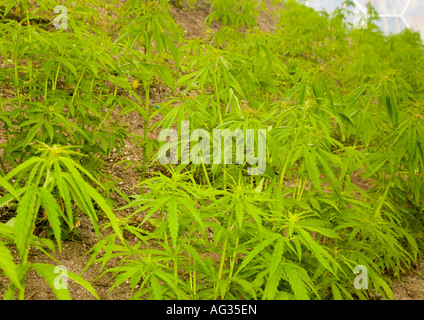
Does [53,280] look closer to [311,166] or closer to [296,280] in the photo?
[296,280]

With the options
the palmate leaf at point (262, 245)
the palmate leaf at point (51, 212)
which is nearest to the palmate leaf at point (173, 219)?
the palmate leaf at point (262, 245)

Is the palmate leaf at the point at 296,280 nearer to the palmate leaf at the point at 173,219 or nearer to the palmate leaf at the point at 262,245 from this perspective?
the palmate leaf at the point at 262,245

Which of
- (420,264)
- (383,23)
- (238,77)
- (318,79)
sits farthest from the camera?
(383,23)

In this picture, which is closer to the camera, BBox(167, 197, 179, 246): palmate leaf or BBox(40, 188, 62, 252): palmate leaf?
BBox(40, 188, 62, 252): palmate leaf

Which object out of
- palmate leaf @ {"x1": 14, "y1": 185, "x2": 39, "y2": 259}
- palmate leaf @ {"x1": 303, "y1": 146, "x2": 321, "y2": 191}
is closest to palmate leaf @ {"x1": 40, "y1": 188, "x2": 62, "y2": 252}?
palmate leaf @ {"x1": 14, "y1": 185, "x2": 39, "y2": 259}

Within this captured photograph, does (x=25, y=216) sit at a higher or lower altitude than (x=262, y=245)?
higher

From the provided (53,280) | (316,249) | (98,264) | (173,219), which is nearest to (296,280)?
(316,249)

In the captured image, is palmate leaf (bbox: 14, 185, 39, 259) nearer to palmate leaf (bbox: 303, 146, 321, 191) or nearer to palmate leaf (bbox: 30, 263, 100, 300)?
palmate leaf (bbox: 30, 263, 100, 300)

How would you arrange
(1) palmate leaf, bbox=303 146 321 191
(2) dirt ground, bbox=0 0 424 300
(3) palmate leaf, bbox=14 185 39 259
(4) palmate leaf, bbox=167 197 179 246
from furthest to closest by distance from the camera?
1. (2) dirt ground, bbox=0 0 424 300
2. (1) palmate leaf, bbox=303 146 321 191
3. (4) palmate leaf, bbox=167 197 179 246
4. (3) palmate leaf, bbox=14 185 39 259

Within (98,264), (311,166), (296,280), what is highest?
(311,166)

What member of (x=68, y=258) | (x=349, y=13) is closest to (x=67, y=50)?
(x=68, y=258)
